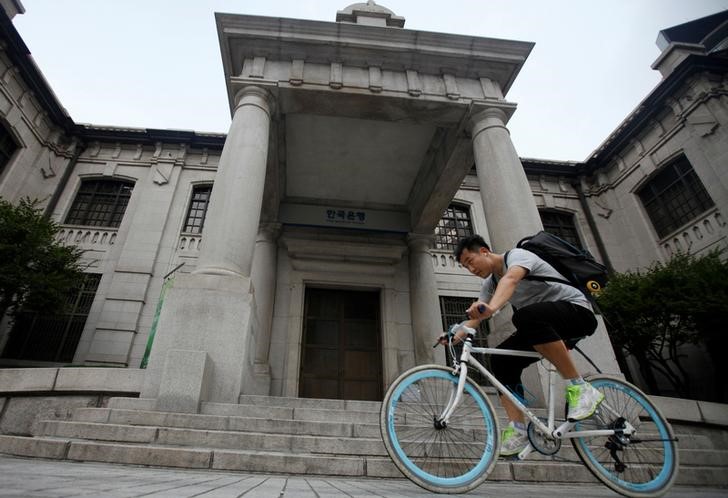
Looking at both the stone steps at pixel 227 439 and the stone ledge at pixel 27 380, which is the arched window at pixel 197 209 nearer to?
the stone ledge at pixel 27 380

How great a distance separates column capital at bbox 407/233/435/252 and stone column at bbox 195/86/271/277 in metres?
5.34

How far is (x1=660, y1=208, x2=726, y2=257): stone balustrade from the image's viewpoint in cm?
1104

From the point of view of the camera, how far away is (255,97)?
22.0 ft

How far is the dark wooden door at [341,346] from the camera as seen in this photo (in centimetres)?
913

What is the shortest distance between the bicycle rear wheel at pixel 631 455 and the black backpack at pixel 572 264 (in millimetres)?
813

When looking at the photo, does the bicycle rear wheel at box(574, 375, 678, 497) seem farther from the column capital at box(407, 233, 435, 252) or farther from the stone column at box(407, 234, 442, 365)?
the column capital at box(407, 233, 435, 252)

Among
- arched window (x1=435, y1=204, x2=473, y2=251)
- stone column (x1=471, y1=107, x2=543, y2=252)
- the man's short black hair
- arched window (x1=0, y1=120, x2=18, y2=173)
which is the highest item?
arched window (x1=0, y1=120, x2=18, y2=173)

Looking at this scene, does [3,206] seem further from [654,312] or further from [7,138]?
[654,312]

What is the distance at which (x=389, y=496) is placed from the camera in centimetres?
174

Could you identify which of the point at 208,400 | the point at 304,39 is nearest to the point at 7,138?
the point at 304,39

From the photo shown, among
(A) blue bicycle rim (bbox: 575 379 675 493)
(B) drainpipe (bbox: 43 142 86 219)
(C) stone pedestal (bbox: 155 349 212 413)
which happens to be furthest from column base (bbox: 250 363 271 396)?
(B) drainpipe (bbox: 43 142 86 219)

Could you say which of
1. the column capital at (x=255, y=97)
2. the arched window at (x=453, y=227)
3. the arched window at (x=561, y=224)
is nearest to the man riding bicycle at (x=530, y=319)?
the column capital at (x=255, y=97)

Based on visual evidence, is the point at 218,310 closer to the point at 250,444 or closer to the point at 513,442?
the point at 250,444

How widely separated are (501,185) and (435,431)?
501cm
